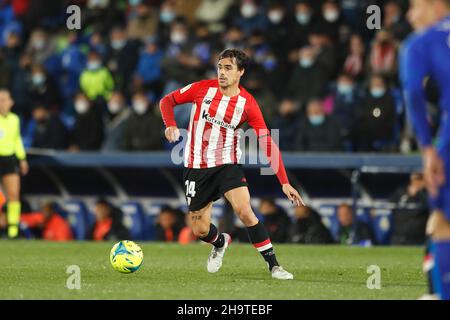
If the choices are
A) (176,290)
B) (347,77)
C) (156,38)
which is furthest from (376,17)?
(176,290)

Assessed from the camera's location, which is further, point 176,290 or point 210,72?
point 210,72

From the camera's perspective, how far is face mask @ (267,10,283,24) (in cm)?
1985

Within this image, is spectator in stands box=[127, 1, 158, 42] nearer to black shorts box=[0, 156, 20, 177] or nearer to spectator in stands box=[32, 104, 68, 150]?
spectator in stands box=[32, 104, 68, 150]

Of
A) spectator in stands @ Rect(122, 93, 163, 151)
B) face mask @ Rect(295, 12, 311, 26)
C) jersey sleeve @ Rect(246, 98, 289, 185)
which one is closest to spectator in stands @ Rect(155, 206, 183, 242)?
spectator in stands @ Rect(122, 93, 163, 151)

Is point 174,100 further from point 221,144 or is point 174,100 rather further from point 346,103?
point 346,103

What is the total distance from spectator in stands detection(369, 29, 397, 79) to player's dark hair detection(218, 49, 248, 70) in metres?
7.62

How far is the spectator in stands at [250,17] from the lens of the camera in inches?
795

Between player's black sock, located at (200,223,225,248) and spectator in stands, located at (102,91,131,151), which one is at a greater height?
spectator in stands, located at (102,91,131,151)

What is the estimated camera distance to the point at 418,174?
638 inches

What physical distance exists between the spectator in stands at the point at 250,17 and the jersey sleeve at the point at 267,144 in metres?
9.69

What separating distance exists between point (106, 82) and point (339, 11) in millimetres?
4561
